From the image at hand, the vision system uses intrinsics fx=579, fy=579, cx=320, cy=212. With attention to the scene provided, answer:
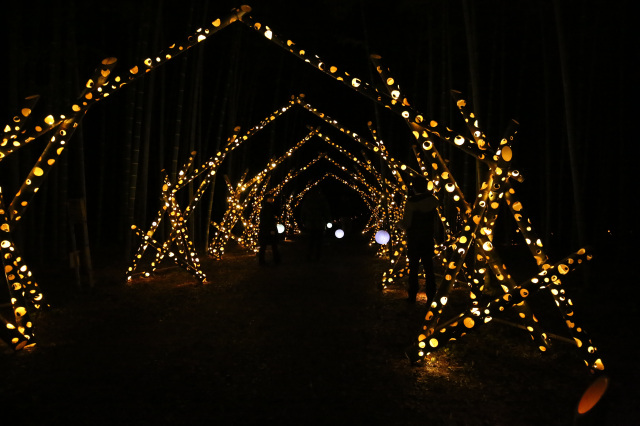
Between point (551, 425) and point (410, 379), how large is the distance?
1.06 m

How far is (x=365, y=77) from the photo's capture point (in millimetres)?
18031

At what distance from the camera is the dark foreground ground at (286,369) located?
346cm

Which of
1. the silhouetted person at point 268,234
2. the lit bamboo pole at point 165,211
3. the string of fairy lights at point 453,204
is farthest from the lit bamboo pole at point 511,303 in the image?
the silhouetted person at point 268,234

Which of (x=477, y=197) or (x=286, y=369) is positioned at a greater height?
(x=477, y=197)

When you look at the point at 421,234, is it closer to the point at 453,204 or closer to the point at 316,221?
the point at 453,204

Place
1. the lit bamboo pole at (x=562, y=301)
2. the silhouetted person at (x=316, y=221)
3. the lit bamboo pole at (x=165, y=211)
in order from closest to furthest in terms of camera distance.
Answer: the lit bamboo pole at (x=562, y=301) < the lit bamboo pole at (x=165, y=211) < the silhouetted person at (x=316, y=221)

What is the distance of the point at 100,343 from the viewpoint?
5.04m

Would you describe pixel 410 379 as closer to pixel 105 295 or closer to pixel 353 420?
pixel 353 420

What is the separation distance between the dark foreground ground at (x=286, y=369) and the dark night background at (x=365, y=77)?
216 cm

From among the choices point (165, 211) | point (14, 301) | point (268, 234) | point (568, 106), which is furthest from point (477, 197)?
point (268, 234)

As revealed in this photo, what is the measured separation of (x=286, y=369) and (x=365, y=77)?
584 inches

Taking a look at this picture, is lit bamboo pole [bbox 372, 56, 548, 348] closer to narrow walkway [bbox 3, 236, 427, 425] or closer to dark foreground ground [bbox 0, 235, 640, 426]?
dark foreground ground [bbox 0, 235, 640, 426]

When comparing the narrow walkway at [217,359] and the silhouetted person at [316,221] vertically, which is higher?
the silhouetted person at [316,221]

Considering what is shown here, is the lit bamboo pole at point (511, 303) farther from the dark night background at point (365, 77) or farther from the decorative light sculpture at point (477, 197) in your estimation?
the dark night background at point (365, 77)
